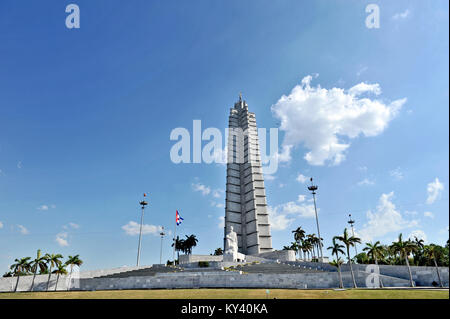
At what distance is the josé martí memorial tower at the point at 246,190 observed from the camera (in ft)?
211

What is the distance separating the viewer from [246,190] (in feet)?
233

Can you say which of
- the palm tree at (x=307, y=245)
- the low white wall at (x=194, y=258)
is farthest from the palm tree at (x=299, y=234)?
the low white wall at (x=194, y=258)

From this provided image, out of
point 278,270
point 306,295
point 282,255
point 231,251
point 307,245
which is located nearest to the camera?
point 306,295

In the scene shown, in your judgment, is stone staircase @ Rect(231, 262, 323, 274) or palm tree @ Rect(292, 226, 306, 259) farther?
palm tree @ Rect(292, 226, 306, 259)

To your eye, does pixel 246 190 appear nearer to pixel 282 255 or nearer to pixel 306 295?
pixel 282 255

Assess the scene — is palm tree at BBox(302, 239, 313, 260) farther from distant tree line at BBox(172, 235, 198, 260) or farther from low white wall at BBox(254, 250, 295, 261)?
distant tree line at BBox(172, 235, 198, 260)

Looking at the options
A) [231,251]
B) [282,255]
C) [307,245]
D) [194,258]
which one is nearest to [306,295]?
[231,251]

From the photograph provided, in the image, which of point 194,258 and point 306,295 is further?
point 194,258

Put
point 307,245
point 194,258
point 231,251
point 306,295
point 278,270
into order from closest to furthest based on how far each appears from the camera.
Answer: point 306,295
point 278,270
point 231,251
point 194,258
point 307,245

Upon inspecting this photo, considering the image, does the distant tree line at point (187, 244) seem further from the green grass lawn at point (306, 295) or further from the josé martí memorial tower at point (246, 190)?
the green grass lawn at point (306, 295)

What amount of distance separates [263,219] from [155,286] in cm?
4187

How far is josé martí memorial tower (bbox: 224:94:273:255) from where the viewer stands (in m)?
64.3

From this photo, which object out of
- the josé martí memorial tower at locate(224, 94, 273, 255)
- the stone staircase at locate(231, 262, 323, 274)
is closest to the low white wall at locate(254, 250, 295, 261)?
the josé martí memorial tower at locate(224, 94, 273, 255)
